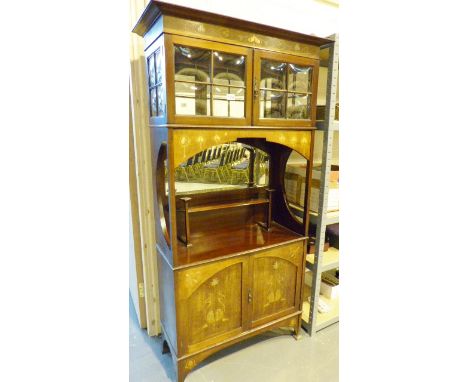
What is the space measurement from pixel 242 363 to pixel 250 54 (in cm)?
172

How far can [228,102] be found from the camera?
1339 mm

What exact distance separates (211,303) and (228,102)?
41.6 inches

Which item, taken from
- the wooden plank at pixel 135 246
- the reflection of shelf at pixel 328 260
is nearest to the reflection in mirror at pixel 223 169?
the wooden plank at pixel 135 246

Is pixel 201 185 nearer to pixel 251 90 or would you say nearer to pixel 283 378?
pixel 251 90

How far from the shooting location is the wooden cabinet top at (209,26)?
1.09m

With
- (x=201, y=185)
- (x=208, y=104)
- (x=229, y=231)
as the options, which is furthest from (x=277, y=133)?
(x=229, y=231)

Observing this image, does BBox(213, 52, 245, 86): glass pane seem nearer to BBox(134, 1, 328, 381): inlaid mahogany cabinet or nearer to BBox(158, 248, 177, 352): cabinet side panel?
BBox(134, 1, 328, 381): inlaid mahogany cabinet

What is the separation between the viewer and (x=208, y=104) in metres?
Result: 1.28

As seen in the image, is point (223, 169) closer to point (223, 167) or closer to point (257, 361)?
point (223, 167)

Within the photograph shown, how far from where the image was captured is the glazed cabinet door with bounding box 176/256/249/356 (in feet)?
4.50

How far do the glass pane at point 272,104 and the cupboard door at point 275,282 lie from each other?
0.76m

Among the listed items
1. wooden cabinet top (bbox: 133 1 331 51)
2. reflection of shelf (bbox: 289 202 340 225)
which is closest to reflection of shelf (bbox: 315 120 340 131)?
wooden cabinet top (bbox: 133 1 331 51)

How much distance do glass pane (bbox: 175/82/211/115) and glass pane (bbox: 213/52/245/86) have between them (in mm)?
88

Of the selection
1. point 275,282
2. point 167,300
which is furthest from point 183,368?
point 275,282
